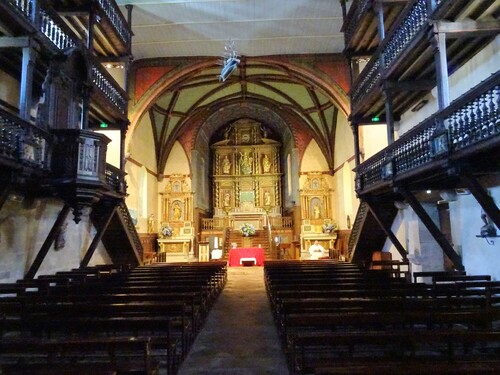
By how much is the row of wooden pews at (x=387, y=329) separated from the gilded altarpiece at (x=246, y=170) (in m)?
18.6

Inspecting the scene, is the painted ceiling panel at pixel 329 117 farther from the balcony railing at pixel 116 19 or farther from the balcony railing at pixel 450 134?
the balcony railing at pixel 116 19

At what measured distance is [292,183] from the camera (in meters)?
23.2

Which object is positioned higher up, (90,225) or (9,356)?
(90,225)

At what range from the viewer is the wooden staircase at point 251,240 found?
67.5 feet

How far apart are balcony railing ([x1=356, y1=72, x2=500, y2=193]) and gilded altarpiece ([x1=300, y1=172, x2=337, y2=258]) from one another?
437 inches

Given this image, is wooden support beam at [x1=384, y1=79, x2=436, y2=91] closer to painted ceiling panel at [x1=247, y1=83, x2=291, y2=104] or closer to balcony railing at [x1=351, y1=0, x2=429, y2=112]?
balcony railing at [x1=351, y1=0, x2=429, y2=112]

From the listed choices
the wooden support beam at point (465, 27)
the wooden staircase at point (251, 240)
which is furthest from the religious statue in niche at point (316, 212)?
the wooden support beam at point (465, 27)

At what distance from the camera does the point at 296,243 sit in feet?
65.9

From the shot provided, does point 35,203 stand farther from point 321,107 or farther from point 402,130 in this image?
point 321,107

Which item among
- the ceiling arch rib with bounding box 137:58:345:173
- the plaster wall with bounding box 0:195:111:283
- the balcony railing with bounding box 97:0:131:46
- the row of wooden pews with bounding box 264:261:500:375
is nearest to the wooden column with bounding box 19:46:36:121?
the plaster wall with bounding box 0:195:111:283

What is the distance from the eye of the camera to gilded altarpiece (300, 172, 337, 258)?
792 inches

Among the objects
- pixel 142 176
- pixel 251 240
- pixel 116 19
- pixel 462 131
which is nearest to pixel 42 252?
pixel 116 19

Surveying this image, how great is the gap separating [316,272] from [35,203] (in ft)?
22.6

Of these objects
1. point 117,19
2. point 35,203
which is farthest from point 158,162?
point 35,203
